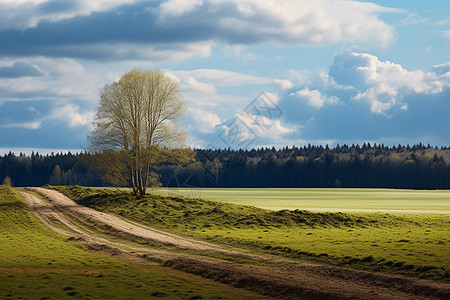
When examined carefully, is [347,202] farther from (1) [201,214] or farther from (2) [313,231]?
(2) [313,231]

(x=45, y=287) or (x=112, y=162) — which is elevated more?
(x=112, y=162)

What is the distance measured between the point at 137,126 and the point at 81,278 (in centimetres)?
5057

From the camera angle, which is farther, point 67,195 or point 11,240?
point 67,195

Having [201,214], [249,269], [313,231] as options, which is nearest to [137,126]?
[201,214]

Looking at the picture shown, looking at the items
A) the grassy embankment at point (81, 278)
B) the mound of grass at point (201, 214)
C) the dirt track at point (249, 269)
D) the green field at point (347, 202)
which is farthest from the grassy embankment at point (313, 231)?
the green field at point (347, 202)

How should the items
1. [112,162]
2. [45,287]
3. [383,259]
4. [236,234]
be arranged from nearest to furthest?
[45,287] → [383,259] → [236,234] → [112,162]

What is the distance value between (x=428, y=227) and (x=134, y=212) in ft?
105

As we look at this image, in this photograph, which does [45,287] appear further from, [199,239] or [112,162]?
[112,162]

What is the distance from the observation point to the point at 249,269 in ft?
90.8

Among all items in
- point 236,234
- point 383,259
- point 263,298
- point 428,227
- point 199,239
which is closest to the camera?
point 263,298

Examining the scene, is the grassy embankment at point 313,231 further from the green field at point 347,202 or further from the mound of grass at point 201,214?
the green field at point 347,202

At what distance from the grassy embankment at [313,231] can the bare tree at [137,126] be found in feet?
15.0

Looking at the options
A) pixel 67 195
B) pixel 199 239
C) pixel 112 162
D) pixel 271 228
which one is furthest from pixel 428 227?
pixel 67 195

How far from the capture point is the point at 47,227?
50938 millimetres
